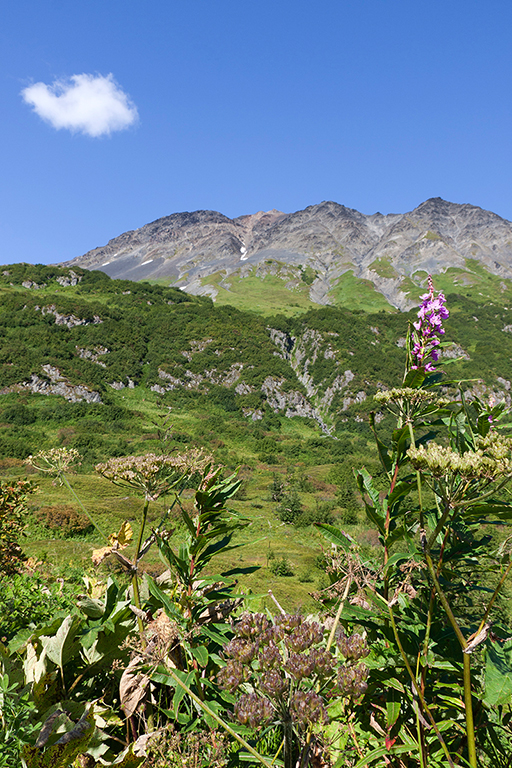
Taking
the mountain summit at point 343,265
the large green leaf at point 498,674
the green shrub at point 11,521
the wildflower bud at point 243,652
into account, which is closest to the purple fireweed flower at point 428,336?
the large green leaf at point 498,674

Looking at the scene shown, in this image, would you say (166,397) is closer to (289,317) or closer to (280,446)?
(280,446)

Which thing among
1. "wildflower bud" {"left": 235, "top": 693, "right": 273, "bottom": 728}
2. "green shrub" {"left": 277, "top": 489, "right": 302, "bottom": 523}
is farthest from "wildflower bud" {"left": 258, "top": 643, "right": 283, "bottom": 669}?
"green shrub" {"left": 277, "top": 489, "right": 302, "bottom": 523}

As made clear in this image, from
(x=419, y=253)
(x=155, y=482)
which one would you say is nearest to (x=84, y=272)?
(x=155, y=482)

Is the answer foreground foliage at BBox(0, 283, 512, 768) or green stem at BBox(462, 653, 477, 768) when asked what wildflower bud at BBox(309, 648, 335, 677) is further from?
green stem at BBox(462, 653, 477, 768)

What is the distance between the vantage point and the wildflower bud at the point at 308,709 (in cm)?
121

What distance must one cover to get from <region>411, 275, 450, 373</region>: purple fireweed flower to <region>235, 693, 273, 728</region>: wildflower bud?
2.19 metres

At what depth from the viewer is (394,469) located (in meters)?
2.56

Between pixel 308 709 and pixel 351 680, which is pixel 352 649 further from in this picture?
pixel 308 709

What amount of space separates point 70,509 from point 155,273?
540 feet

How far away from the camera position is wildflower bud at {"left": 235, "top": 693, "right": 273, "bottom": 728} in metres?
1.25

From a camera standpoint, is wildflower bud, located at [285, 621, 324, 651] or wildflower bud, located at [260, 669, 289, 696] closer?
wildflower bud, located at [260, 669, 289, 696]

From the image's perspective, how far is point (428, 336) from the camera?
115 inches

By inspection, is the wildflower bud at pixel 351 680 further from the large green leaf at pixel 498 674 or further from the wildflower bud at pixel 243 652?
the large green leaf at pixel 498 674

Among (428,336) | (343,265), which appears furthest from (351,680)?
(343,265)
